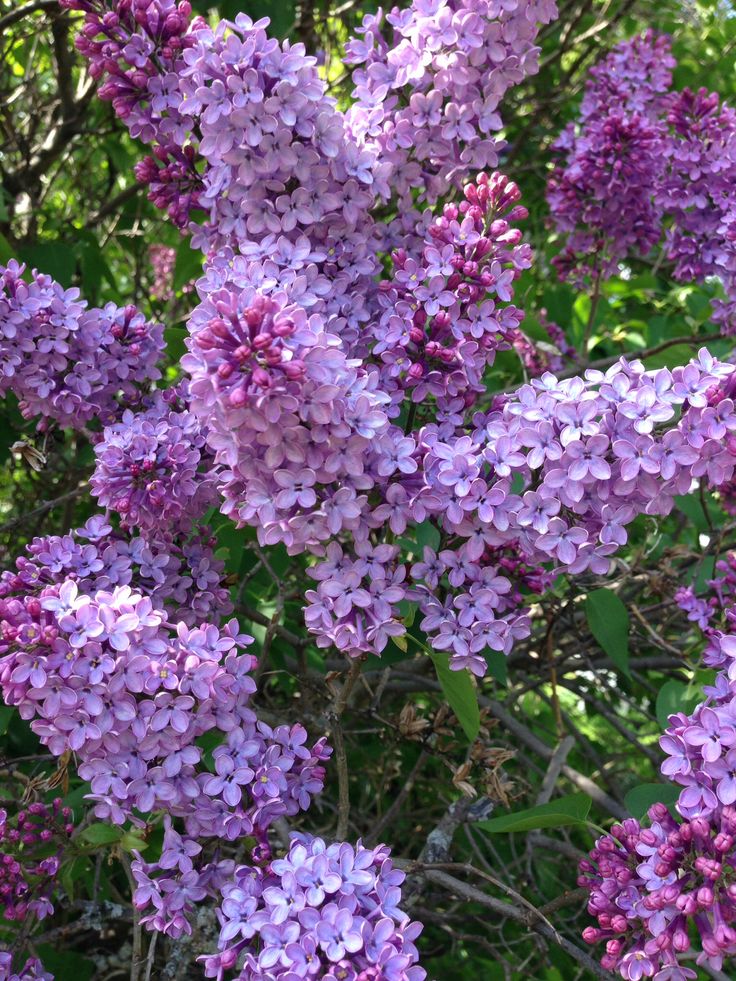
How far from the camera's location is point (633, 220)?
2891 millimetres

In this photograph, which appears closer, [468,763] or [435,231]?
[435,231]

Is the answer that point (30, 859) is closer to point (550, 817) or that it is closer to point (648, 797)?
point (550, 817)

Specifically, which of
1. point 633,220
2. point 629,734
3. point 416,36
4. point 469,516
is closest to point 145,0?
point 416,36

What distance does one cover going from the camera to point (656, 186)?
9.18 feet

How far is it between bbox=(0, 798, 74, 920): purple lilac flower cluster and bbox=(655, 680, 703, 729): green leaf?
3.85 ft

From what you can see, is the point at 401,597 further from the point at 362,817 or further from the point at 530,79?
the point at 530,79

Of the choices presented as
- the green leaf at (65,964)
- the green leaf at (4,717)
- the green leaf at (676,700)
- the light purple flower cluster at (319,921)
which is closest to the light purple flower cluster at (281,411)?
the light purple flower cluster at (319,921)

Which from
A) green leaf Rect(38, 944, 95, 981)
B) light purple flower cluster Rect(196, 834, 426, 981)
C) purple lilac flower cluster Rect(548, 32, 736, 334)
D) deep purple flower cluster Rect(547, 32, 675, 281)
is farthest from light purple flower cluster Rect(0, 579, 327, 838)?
deep purple flower cluster Rect(547, 32, 675, 281)

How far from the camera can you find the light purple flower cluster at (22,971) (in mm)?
1864

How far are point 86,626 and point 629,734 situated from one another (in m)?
1.77

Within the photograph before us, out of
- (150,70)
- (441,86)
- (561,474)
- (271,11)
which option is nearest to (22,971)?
(561,474)

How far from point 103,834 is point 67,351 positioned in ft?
3.08

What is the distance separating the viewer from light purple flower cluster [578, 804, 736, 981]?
59.2 inches

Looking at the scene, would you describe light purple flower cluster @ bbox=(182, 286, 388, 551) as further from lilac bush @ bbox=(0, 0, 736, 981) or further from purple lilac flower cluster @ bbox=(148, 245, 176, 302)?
purple lilac flower cluster @ bbox=(148, 245, 176, 302)
